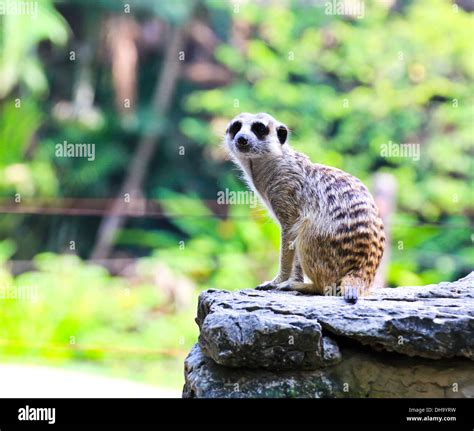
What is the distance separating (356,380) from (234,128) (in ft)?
5.10

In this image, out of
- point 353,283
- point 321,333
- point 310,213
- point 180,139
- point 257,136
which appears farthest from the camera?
point 180,139

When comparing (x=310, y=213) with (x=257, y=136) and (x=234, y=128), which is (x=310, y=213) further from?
(x=234, y=128)

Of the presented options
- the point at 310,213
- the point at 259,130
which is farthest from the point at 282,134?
the point at 310,213

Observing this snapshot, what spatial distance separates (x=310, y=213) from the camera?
3.27 m

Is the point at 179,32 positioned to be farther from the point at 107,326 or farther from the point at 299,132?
the point at 107,326

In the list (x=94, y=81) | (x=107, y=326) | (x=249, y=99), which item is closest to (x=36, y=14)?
(x=94, y=81)

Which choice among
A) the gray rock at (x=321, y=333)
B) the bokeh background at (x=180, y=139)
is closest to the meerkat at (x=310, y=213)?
the gray rock at (x=321, y=333)

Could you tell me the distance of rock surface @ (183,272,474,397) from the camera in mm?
2441

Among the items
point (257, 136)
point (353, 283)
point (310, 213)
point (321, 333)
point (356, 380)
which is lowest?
point (356, 380)

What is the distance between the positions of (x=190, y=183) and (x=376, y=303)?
8919 millimetres

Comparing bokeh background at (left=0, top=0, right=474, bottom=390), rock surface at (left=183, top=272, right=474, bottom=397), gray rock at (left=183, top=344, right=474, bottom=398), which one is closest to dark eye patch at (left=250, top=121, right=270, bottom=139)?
rock surface at (left=183, top=272, right=474, bottom=397)

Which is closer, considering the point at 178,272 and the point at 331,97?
the point at 178,272

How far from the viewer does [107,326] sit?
8.34 meters
